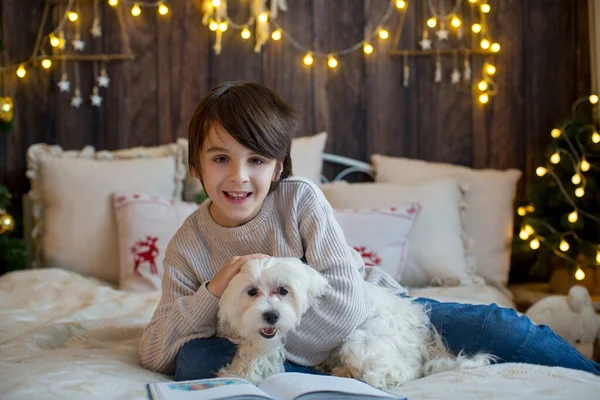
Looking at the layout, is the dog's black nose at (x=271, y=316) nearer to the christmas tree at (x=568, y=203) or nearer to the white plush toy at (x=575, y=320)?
the white plush toy at (x=575, y=320)

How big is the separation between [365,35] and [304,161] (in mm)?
713

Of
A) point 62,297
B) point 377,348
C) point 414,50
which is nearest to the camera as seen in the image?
point 377,348

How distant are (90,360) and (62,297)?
38.9 inches

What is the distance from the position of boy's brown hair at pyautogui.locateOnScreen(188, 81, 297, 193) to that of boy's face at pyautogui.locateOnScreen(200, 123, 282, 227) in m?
0.02

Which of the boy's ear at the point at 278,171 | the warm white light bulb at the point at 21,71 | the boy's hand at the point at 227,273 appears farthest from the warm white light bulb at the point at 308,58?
the boy's hand at the point at 227,273

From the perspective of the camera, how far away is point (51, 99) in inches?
131

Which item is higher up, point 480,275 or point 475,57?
point 475,57

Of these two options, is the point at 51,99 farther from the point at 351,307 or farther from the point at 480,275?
the point at 351,307

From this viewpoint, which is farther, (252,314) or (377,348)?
(377,348)

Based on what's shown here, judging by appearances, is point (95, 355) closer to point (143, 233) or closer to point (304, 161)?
point (143, 233)

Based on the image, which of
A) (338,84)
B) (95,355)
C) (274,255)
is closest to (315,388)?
(274,255)

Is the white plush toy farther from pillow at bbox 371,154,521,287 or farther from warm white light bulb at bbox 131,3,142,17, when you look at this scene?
warm white light bulb at bbox 131,3,142,17

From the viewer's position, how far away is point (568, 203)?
9.58 feet

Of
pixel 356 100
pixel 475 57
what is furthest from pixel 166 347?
pixel 475 57
